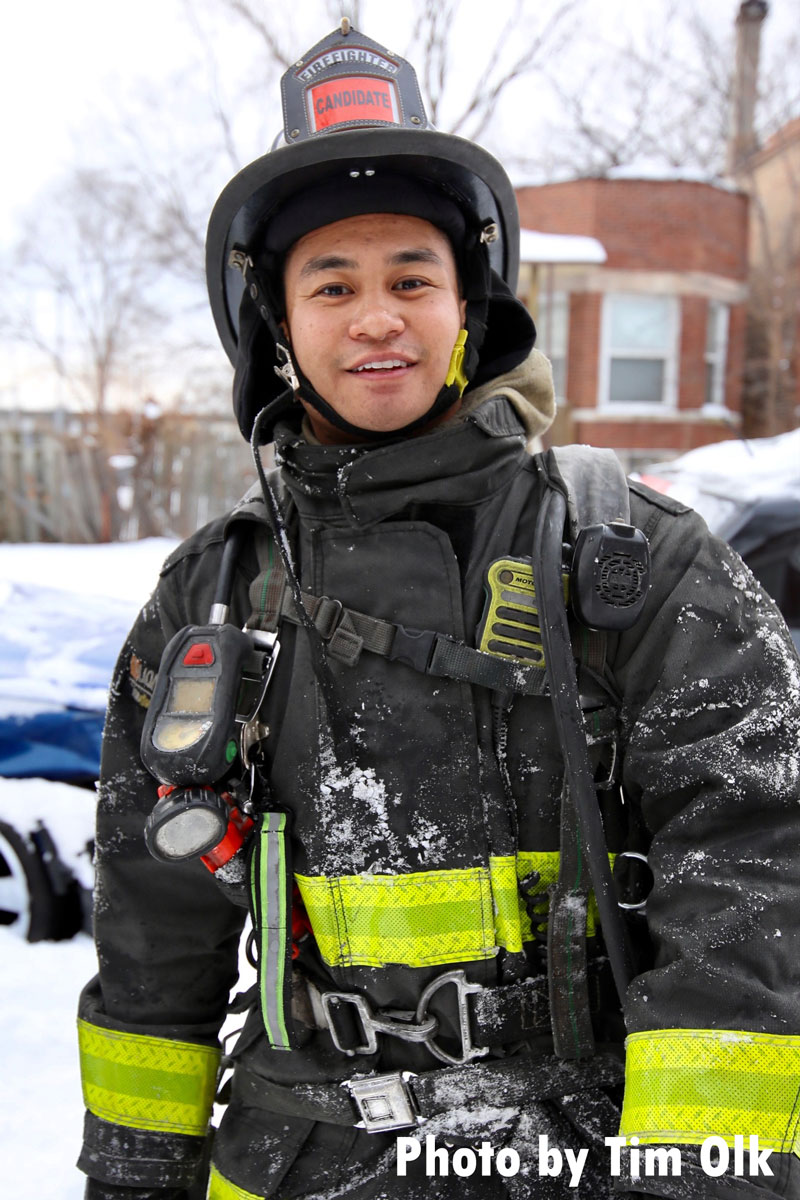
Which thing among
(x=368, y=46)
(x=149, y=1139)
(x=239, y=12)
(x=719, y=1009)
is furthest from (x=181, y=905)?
(x=239, y=12)

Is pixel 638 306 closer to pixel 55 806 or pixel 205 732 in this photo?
pixel 55 806

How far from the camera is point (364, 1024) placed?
1415 millimetres

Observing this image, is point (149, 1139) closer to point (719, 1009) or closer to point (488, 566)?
point (719, 1009)

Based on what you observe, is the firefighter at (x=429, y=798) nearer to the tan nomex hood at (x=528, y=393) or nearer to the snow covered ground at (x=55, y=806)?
the tan nomex hood at (x=528, y=393)

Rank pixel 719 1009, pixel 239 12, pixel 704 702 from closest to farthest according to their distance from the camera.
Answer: pixel 719 1009 → pixel 704 702 → pixel 239 12

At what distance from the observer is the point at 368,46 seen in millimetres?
1621

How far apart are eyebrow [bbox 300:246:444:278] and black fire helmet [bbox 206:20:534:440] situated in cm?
7

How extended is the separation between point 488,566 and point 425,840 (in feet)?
1.37

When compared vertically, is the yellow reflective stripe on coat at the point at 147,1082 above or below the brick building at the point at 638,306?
below

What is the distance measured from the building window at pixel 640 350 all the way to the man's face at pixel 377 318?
1685 cm

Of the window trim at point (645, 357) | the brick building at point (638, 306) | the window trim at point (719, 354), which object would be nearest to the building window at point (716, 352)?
the window trim at point (719, 354)

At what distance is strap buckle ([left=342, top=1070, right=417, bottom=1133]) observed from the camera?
138 centimetres

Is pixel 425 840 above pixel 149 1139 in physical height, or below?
above

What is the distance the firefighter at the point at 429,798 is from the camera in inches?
48.9
